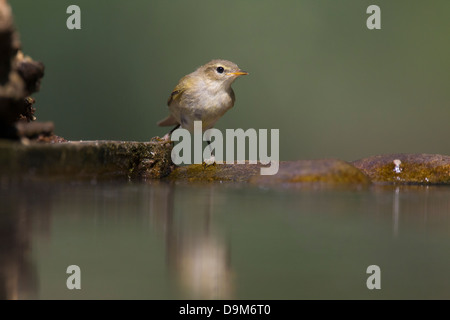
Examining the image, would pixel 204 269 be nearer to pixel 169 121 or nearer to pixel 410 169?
pixel 410 169

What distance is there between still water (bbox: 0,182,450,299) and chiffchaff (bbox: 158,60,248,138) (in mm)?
1678

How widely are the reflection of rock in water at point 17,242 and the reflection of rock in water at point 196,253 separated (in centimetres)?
41

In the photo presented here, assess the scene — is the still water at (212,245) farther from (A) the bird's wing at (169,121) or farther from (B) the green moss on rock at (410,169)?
(A) the bird's wing at (169,121)

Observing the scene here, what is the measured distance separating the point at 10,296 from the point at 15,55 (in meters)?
1.83

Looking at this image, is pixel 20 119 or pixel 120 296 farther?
pixel 20 119

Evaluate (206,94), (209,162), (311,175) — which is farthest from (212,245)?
(206,94)

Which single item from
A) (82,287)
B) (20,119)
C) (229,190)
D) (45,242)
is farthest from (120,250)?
(20,119)

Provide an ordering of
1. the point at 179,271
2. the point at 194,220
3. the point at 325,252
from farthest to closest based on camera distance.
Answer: the point at 194,220, the point at 325,252, the point at 179,271

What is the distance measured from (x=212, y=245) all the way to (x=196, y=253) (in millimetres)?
105

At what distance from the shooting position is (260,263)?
70.0 inches

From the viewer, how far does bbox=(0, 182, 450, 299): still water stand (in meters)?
1.51

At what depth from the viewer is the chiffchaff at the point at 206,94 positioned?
4750 mm

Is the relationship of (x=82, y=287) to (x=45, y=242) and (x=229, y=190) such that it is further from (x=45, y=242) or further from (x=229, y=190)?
(x=229, y=190)

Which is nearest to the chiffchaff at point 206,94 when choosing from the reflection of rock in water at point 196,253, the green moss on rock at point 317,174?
the green moss on rock at point 317,174
